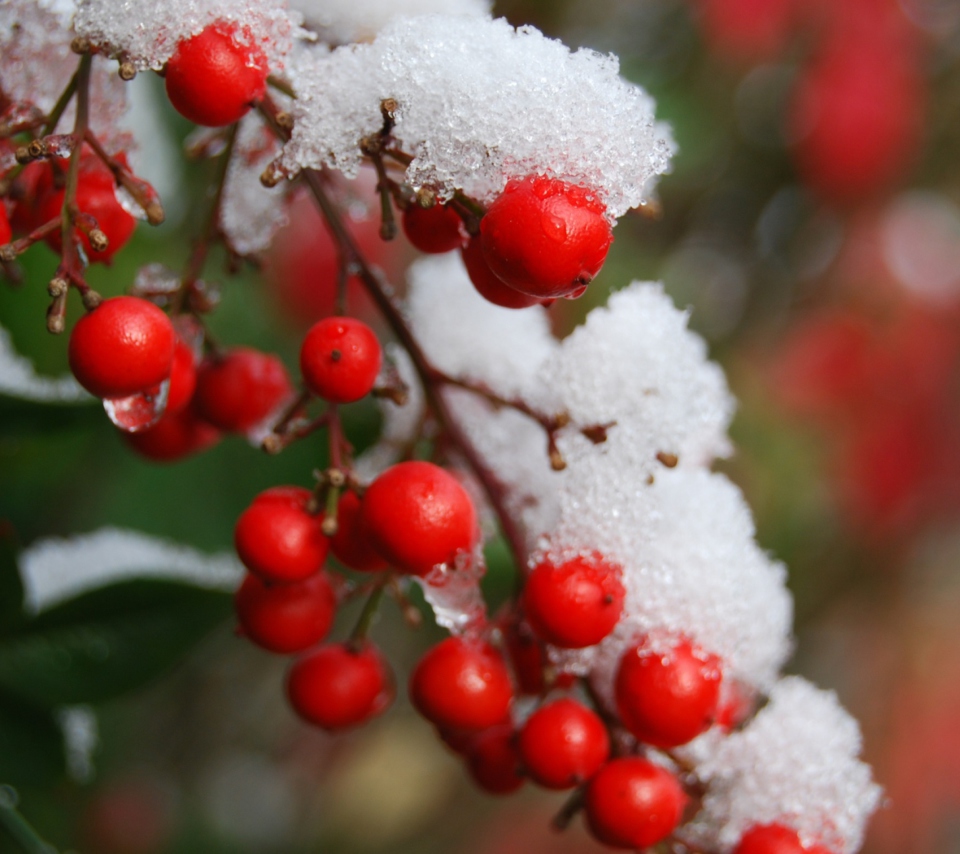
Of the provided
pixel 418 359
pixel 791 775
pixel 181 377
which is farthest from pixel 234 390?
pixel 791 775

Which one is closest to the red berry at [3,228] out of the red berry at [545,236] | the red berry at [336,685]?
the red berry at [545,236]

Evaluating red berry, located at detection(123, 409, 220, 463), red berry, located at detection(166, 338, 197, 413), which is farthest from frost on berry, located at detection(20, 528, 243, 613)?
red berry, located at detection(166, 338, 197, 413)

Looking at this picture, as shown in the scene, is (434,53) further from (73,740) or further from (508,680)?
(73,740)

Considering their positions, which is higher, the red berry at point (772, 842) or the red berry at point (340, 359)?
the red berry at point (340, 359)

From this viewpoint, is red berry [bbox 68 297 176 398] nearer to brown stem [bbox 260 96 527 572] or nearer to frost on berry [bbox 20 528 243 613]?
brown stem [bbox 260 96 527 572]

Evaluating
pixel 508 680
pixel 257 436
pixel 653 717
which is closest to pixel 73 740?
pixel 257 436

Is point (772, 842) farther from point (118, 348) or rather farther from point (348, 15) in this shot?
point (348, 15)

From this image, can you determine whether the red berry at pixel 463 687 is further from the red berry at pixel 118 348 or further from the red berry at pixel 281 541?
the red berry at pixel 118 348
